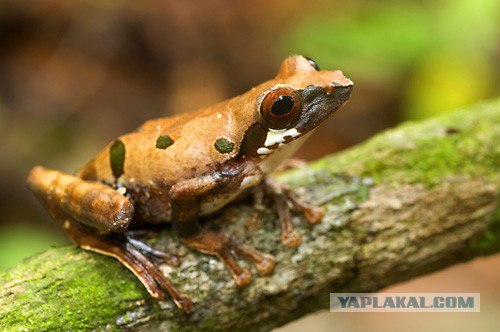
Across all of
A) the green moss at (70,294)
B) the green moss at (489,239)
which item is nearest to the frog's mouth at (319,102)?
the green moss at (70,294)

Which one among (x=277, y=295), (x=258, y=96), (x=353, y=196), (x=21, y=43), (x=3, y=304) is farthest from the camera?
(x=21, y=43)

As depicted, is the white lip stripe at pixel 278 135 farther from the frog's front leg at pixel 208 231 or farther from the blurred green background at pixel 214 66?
the blurred green background at pixel 214 66

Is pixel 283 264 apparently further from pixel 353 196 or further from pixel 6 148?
pixel 6 148

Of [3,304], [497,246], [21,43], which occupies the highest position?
[21,43]

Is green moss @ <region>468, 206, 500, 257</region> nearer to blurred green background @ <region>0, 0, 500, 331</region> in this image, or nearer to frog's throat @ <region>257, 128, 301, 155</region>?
frog's throat @ <region>257, 128, 301, 155</region>

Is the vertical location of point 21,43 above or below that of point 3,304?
above

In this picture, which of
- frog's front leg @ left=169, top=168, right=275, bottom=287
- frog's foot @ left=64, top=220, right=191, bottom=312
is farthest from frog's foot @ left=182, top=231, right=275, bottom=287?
frog's foot @ left=64, top=220, right=191, bottom=312

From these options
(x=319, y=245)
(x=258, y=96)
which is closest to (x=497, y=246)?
(x=319, y=245)

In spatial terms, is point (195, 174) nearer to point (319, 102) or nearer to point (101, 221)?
point (101, 221)
